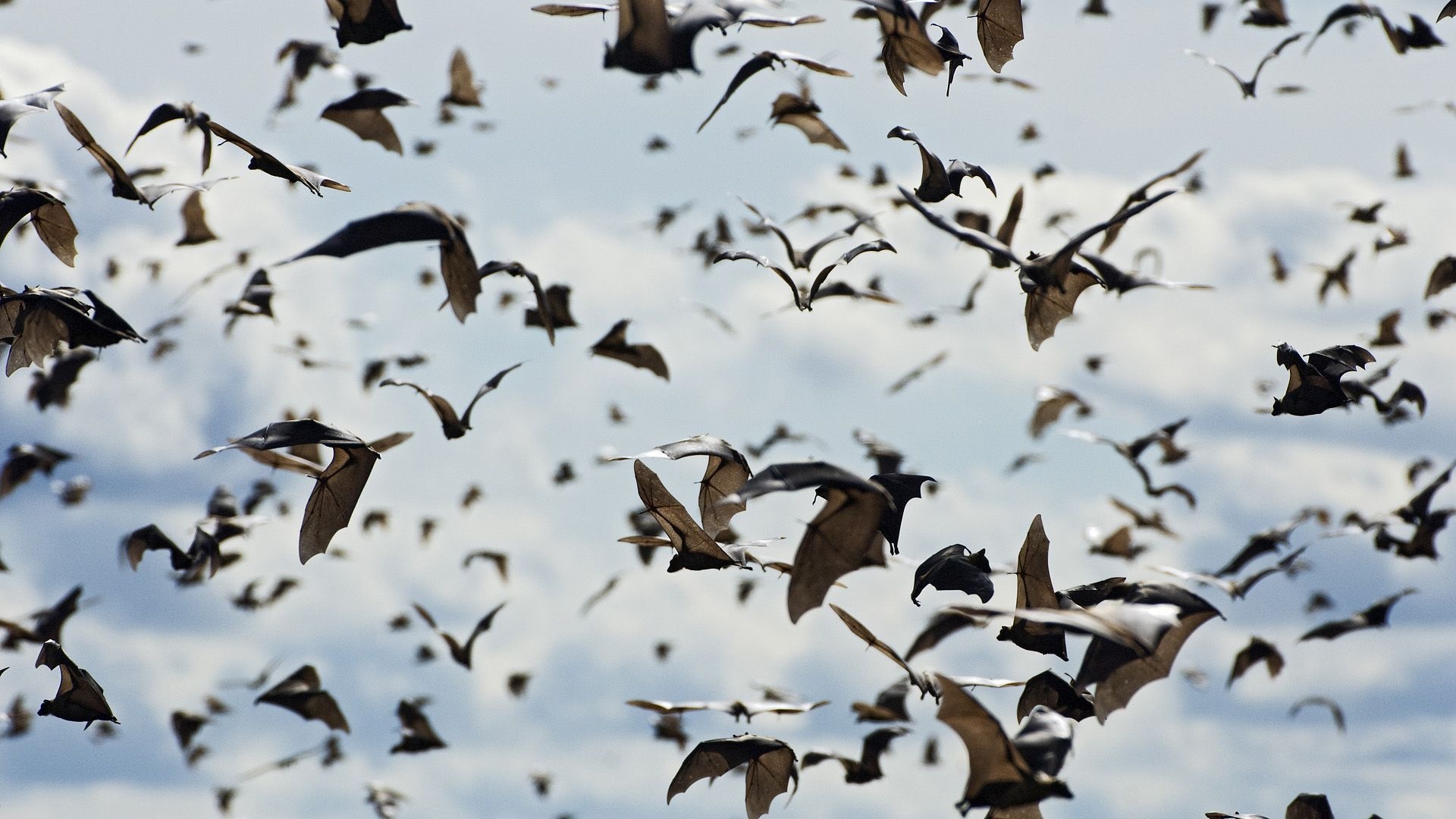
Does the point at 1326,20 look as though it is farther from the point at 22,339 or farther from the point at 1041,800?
the point at 22,339

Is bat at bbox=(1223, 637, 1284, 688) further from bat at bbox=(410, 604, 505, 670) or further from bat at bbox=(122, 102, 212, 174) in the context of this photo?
bat at bbox=(122, 102, 212, 174)

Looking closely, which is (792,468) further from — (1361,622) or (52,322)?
(1361,622)

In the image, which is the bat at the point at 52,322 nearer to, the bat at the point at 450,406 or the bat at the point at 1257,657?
the bat at the point at 450,406

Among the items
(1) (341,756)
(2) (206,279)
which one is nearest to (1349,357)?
(2) (206,279)

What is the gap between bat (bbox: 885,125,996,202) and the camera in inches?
200

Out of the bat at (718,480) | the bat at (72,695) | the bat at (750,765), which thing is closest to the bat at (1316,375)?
the bat at (718,480)

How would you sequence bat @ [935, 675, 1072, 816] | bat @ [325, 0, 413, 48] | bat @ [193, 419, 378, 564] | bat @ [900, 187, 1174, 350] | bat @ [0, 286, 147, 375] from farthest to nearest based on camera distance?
bat @ [325, 0, 413, 48] → bat @ [0, 286, 147, 375] → bat @ [193, 419, 378, 564] → bat @ [900, 187, 1174, 350] → bat @ [935, 675, 1072, 816]

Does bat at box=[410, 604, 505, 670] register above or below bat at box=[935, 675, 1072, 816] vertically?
above

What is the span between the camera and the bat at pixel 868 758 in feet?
21.0

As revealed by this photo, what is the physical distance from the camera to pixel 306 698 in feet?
22.7

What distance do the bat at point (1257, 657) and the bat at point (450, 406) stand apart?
24.2ft

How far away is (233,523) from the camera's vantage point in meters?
7.00

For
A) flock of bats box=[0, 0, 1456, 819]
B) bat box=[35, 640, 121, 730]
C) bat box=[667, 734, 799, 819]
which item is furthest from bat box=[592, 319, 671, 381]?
bat box=[35, 640, 121, 730]

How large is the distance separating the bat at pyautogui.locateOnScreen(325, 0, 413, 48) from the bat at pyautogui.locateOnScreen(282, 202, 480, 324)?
1427 millimetres
